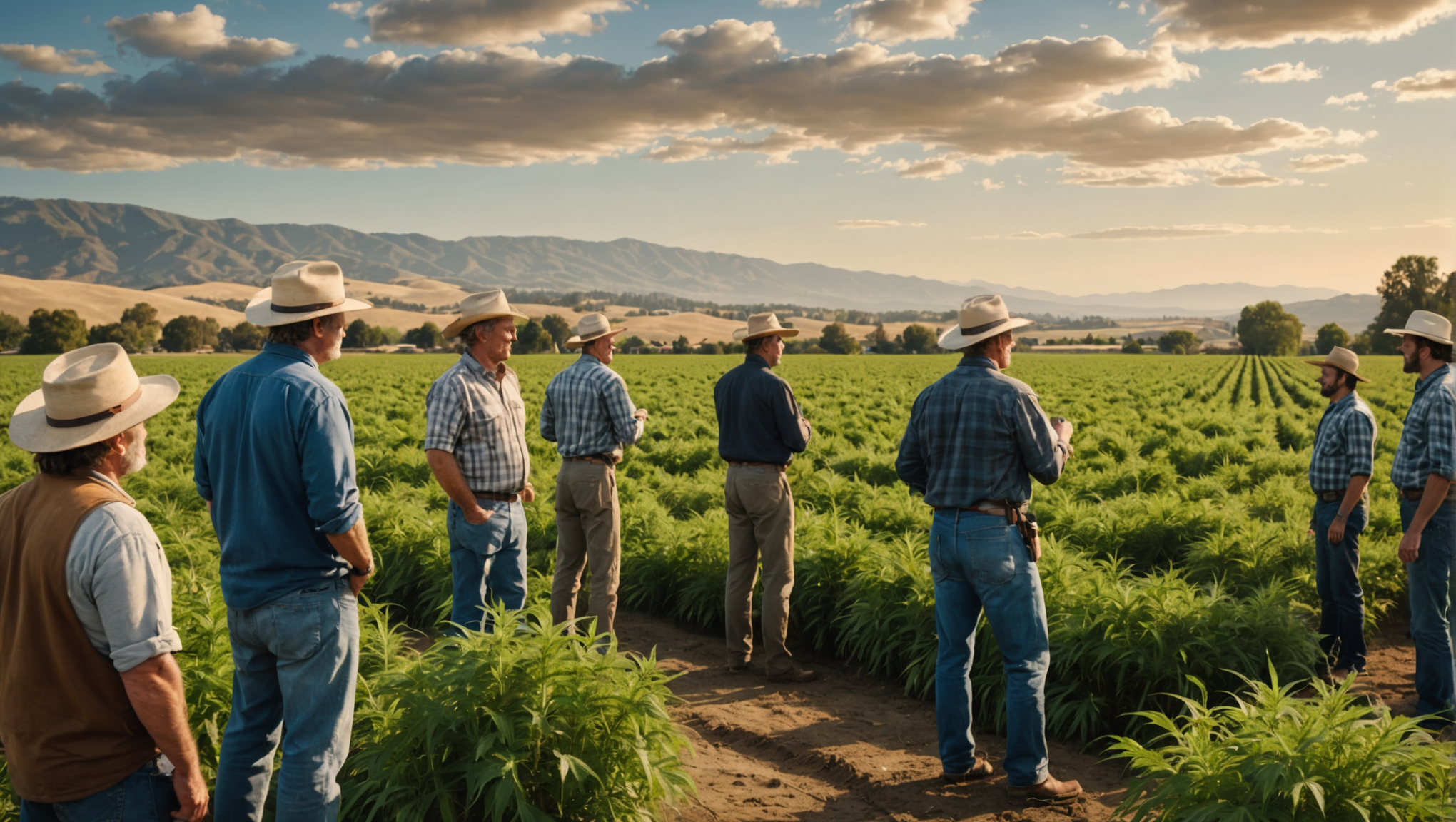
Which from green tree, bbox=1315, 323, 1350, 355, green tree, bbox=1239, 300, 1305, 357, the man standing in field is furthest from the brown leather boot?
green tree, bbox=1239, 300, 1305, 357

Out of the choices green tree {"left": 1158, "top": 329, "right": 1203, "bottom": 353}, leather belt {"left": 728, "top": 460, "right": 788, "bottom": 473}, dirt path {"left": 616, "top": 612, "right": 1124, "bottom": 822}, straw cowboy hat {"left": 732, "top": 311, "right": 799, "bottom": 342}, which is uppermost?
green tree {"left": 1158, "top": 329, "right": 1203, "bottom": 353}

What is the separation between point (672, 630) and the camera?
27.2ft

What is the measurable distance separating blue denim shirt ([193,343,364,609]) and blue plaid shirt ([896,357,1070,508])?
2.86m

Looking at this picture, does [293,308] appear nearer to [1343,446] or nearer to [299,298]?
[299,298]

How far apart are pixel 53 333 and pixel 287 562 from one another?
108415 millimetres

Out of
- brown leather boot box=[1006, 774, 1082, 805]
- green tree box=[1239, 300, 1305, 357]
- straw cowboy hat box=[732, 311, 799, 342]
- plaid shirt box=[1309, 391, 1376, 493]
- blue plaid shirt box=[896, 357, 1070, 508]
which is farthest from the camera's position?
green tree box=[1239, 300, 1305, 357]

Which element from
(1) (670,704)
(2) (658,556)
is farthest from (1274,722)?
(2) (658,556)

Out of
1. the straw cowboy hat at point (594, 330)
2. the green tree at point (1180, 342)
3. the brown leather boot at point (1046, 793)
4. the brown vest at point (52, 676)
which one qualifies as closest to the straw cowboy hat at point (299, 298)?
the brown vest at point (52, 676)

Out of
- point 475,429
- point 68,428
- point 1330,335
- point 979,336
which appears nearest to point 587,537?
point 475,429

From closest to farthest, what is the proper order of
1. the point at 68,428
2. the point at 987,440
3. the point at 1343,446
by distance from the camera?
the point at 68,428 < the point at 987,440 < the point at 1343,446

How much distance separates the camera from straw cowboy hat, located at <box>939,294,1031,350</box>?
4.82m

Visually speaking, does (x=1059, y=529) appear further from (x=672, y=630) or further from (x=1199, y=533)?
(x=672, y=630)

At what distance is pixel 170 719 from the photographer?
2.71 meters

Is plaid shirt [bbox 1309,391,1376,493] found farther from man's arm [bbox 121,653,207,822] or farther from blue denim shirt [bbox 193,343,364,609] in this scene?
man's arm [bbox 121,653,207,822]
